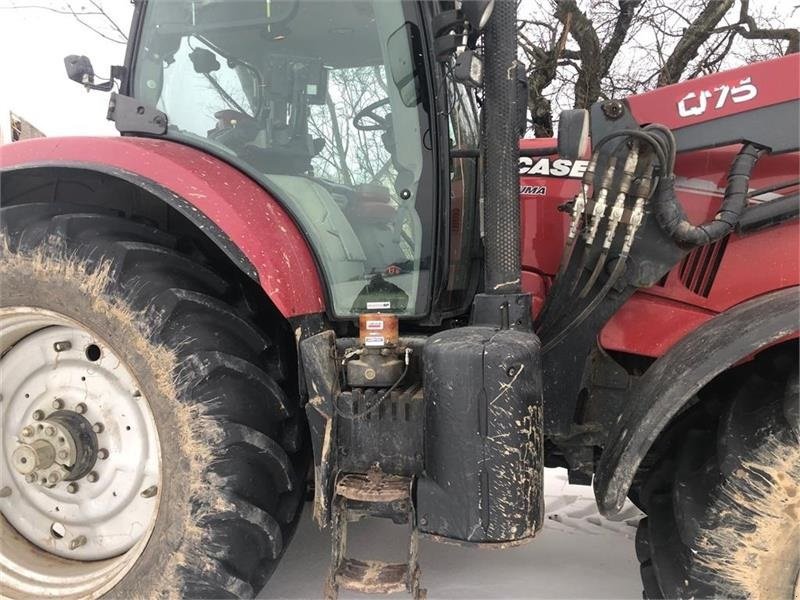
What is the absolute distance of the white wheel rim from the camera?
74.6 inches

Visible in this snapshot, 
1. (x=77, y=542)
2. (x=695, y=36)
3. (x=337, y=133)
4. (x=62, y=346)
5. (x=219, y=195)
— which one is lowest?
(x=77, y=542)

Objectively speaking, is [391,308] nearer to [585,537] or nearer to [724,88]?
[724,88]

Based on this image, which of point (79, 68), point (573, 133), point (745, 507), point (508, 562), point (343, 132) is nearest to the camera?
point (745, 507)

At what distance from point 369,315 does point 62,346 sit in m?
1.01

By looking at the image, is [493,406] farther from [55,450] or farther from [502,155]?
[55,450]

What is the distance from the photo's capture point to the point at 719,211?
176 centimetres

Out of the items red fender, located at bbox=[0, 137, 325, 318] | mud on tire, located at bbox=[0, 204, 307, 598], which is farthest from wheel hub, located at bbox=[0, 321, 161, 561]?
red fender, located at bbox=[0, 137, 325, 318]

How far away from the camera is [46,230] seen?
1817 millimetres

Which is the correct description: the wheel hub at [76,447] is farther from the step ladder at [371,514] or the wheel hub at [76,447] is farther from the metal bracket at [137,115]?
the metal bracket at [137,115]

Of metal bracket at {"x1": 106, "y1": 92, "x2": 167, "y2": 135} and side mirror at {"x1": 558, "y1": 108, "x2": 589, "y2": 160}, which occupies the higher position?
metal bracket at {"x1": 106, "y1": 92, "x2": 167, "y2": 135}

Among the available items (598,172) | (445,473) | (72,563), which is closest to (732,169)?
(598,172)

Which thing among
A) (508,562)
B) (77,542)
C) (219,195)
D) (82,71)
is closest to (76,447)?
(77,542)

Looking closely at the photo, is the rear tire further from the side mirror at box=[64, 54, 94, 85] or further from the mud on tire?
the side mirror at box=[64, 54, 94, 85]

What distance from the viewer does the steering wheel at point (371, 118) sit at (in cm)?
193
